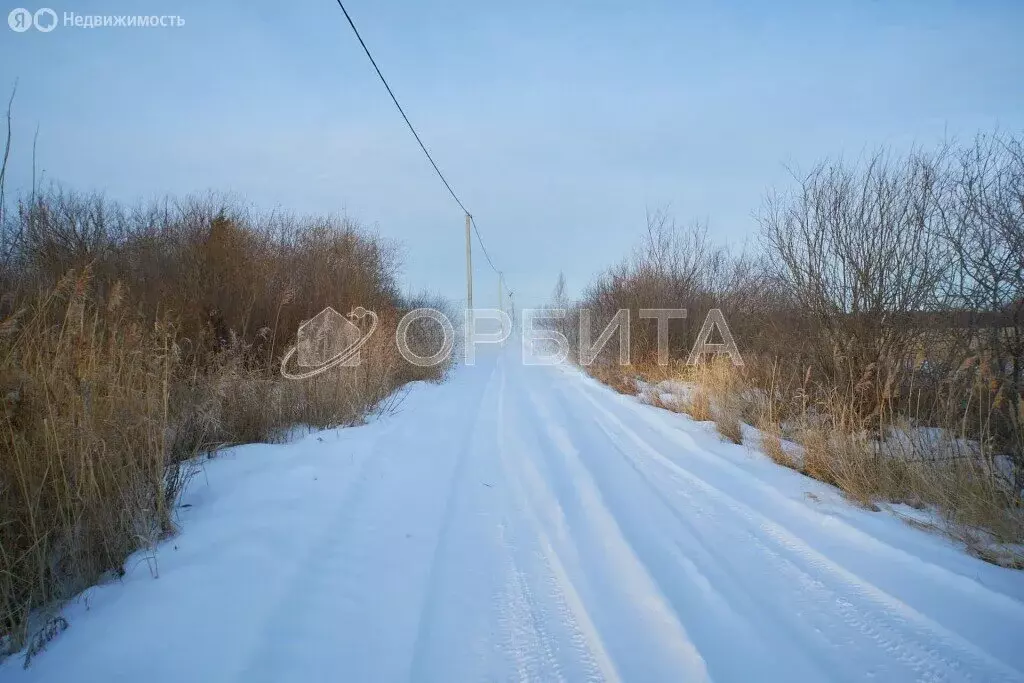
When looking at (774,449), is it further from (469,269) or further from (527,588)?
(469,269)

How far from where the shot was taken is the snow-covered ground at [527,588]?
2025 millimetres

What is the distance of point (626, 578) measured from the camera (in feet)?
9.05

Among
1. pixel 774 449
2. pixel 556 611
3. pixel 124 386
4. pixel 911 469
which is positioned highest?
pixel 124 386

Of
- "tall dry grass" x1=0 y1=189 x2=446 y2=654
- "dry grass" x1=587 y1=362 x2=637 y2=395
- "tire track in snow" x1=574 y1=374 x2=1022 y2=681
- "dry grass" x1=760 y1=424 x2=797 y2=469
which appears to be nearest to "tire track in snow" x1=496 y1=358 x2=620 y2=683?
"tire track in snow" x1=574 y1=374 x2=1022 y2=681

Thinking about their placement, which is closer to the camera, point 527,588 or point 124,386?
point 527,588

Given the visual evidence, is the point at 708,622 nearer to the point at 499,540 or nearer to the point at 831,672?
the point at 831,672

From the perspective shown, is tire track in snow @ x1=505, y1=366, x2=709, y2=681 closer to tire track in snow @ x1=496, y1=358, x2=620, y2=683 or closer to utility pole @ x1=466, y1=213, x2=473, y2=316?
tire track in snow @ x1=496, y1=358, x2=620, y2=683

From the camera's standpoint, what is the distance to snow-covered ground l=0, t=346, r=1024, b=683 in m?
2.03

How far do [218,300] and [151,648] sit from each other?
615 centimetres

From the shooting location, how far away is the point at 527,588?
267 cm

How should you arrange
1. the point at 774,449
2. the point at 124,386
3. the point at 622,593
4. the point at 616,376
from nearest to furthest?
1. the point at 622,593
2. the point at 124,386
3. the point at 774,449
4. the point at 616,376

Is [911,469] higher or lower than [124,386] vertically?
lower

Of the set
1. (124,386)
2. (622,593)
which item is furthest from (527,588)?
(124,386)

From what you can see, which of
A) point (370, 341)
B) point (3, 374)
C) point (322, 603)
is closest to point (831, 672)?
point (322, 603)
